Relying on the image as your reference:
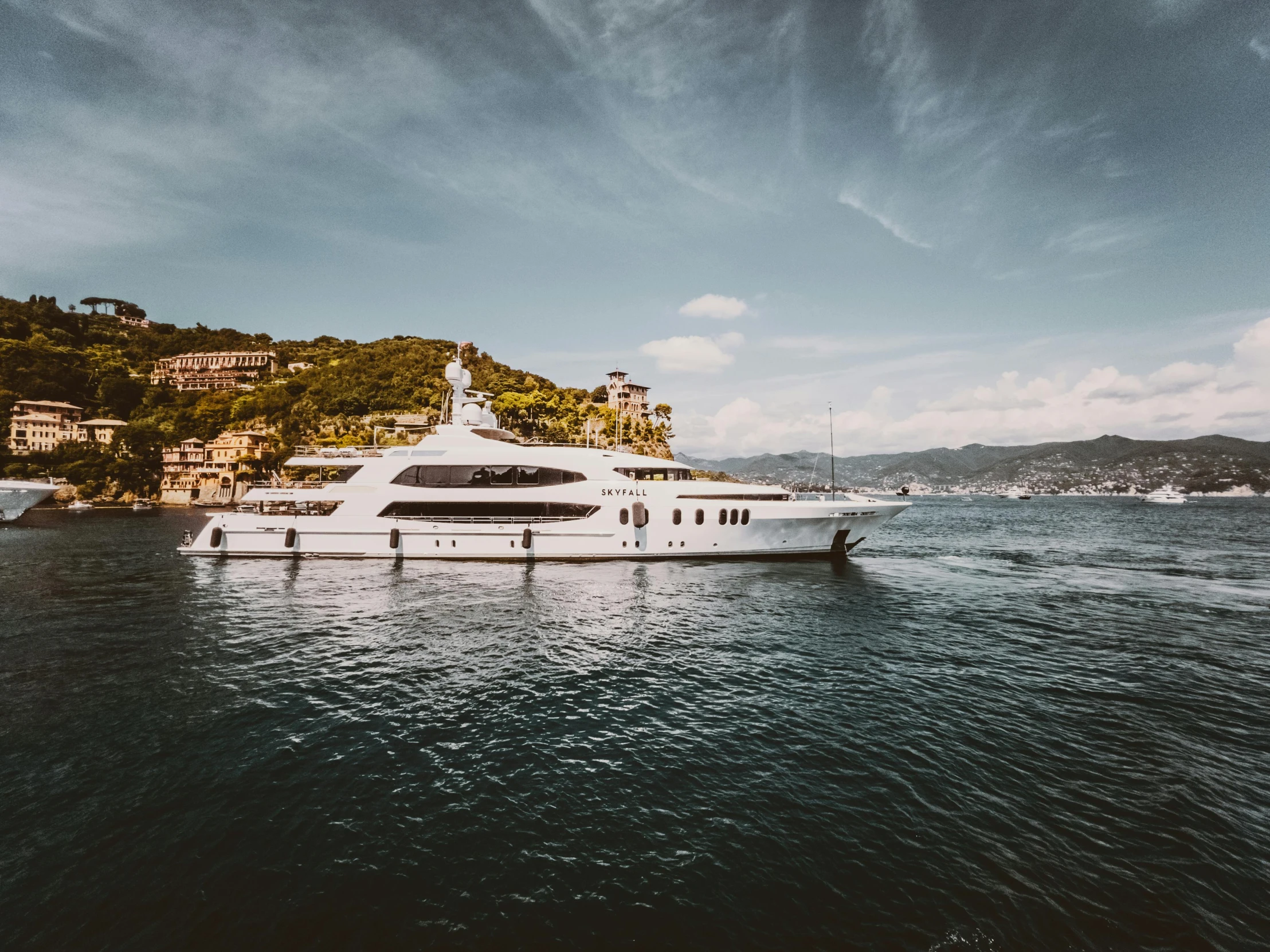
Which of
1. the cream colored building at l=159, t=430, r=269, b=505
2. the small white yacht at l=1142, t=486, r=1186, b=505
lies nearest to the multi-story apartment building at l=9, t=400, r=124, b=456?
the cream colored building at l=159, t=430, r=269, b=505

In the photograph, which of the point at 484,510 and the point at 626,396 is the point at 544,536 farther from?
the point at 626,396

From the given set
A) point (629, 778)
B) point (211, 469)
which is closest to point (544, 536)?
point (629, 778)

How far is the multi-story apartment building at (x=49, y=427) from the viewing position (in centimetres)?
9200

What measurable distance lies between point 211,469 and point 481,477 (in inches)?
3654

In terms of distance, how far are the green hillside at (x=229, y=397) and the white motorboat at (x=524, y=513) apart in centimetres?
4738

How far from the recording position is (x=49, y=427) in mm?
95125

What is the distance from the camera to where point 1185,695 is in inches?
511

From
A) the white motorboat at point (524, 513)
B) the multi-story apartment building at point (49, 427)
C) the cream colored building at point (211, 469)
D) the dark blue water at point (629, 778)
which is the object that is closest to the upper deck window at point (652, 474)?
the white motorboat at point (524, 513)

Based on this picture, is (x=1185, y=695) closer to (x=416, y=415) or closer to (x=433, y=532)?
(x=433, y=532)

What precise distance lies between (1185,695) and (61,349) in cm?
17732

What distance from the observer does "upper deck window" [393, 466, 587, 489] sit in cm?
3041

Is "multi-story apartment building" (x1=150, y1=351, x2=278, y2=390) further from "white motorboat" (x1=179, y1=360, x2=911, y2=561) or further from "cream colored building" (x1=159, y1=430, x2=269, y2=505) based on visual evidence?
"white motorboat" (x1=179, y1=360, x2=911, y2=561)

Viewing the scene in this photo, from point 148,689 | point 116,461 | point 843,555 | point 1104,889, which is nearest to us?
point 1104,889

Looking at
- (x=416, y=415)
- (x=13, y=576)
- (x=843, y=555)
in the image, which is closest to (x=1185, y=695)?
(x=843, y=555)
